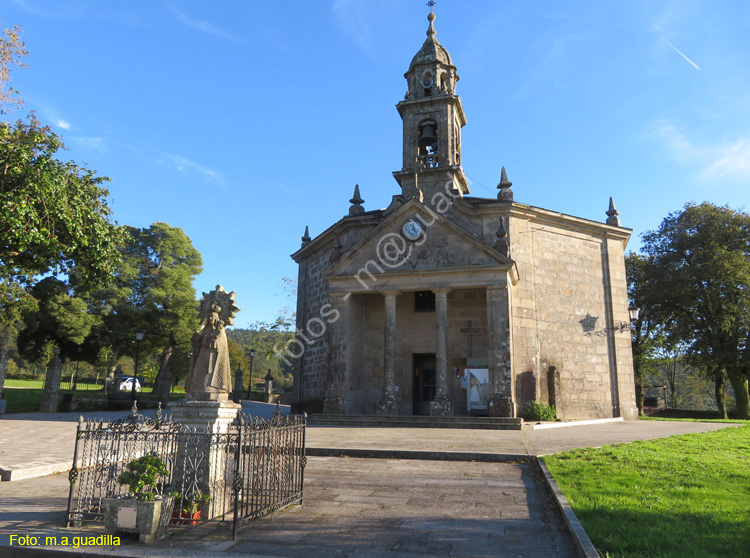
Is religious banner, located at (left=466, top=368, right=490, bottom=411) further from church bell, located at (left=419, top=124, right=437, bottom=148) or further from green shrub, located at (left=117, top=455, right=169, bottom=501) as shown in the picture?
green shrub, located at (left=117, top=455, right=169, bottom=501)

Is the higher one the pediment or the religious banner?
→ the pediment

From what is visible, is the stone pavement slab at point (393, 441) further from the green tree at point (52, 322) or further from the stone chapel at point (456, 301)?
the green tree at point (52, 322)

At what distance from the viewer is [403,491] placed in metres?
7.78

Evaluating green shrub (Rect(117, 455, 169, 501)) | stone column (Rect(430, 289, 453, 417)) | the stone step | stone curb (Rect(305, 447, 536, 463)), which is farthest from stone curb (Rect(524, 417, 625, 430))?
green shrub (Rect(117, 455, 169, 501))

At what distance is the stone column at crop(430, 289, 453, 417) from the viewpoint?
17.9 meters

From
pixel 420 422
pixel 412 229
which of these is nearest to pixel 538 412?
pixel 420 422

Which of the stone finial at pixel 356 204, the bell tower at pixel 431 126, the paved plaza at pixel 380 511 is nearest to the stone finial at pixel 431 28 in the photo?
the bell tower at pixel 431 126

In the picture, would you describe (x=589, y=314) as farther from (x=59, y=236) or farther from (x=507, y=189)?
(x=59, y=236)

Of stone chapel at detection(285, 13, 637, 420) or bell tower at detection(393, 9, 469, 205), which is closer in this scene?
stone chapel at detection(285, 13, 637, 420)

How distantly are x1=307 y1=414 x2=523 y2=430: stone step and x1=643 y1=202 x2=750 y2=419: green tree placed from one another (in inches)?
696

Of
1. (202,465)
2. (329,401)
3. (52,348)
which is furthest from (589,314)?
(52,348)

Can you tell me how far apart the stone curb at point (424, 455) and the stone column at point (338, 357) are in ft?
27.0

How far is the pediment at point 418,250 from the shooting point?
19.2 m

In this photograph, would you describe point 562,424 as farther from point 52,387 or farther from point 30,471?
point 52,387
